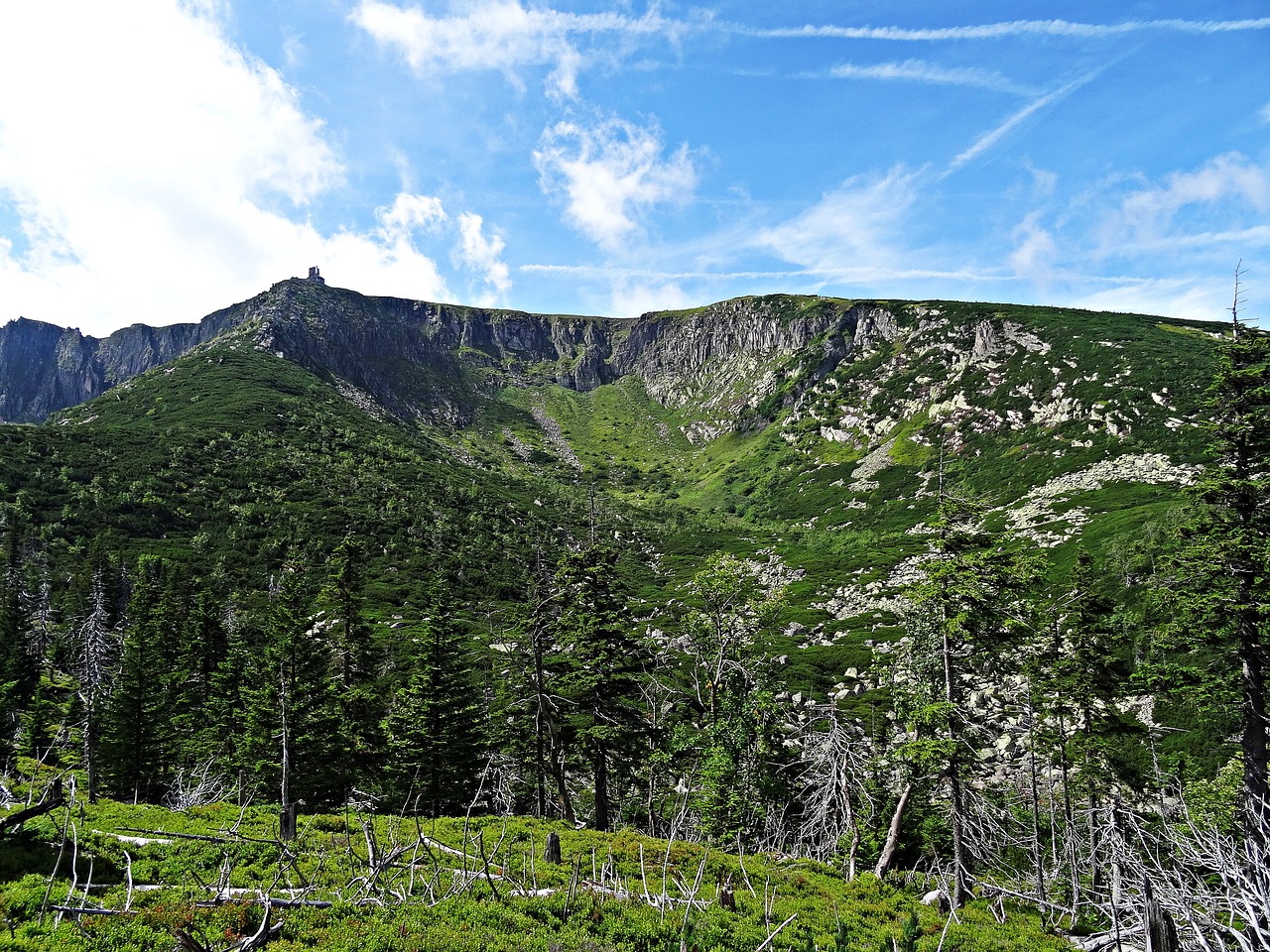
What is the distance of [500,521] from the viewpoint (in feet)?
446

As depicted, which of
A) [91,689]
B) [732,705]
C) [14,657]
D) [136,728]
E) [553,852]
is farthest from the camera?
[14,657]

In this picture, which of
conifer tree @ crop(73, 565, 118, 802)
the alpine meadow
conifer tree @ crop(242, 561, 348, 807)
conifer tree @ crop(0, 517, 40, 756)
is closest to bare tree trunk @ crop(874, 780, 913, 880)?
the alpine meadow

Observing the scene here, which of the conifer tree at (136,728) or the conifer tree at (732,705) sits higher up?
the conifer tree at (732,705)

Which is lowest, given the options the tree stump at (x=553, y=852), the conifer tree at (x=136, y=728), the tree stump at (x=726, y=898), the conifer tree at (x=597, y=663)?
the conifer tree at (x=136, y=728)

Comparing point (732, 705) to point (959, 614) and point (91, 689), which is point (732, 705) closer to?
point (959, 614)

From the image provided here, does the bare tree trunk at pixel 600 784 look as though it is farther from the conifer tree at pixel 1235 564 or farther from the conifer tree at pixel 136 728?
the conifer tree at pixel 136 728

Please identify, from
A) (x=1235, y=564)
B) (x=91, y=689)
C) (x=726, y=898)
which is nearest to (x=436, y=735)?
(x=91, y=689)

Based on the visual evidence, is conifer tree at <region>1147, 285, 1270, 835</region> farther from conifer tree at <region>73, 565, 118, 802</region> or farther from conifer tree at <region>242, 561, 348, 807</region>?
conifer tree at <region>73, 565, 118, 802</region>

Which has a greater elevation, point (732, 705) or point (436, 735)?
point (732, 705)

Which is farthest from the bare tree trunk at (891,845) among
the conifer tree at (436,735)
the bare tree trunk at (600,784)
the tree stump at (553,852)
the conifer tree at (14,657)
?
the conifer tree at (14,657)

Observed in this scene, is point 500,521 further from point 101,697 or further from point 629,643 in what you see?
point 629,643

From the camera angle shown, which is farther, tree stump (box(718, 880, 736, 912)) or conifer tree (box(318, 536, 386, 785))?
conifer tree (box(318, 536, 386, 785))

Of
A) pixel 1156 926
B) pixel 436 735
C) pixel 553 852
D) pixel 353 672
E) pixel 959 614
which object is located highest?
pixel 959 614

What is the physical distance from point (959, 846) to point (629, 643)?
14.3 m
